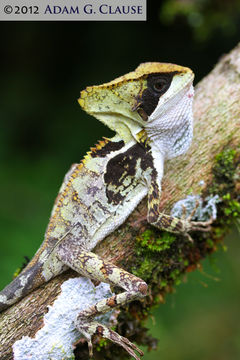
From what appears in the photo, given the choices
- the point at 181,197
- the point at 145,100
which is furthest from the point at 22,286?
the point at 145,100

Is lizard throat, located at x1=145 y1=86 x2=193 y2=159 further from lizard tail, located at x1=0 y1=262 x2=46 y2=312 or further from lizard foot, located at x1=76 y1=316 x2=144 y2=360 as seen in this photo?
lizard foot, located at x1=76 y1=316 x2=144 y2=360

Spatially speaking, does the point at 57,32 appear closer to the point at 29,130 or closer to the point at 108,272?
the point at 29,130

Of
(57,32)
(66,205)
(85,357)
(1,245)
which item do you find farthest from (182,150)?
(57,32)

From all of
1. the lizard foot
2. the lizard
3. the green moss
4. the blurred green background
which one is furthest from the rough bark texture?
the blurred green background

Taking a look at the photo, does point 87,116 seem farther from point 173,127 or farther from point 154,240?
point 154,240
